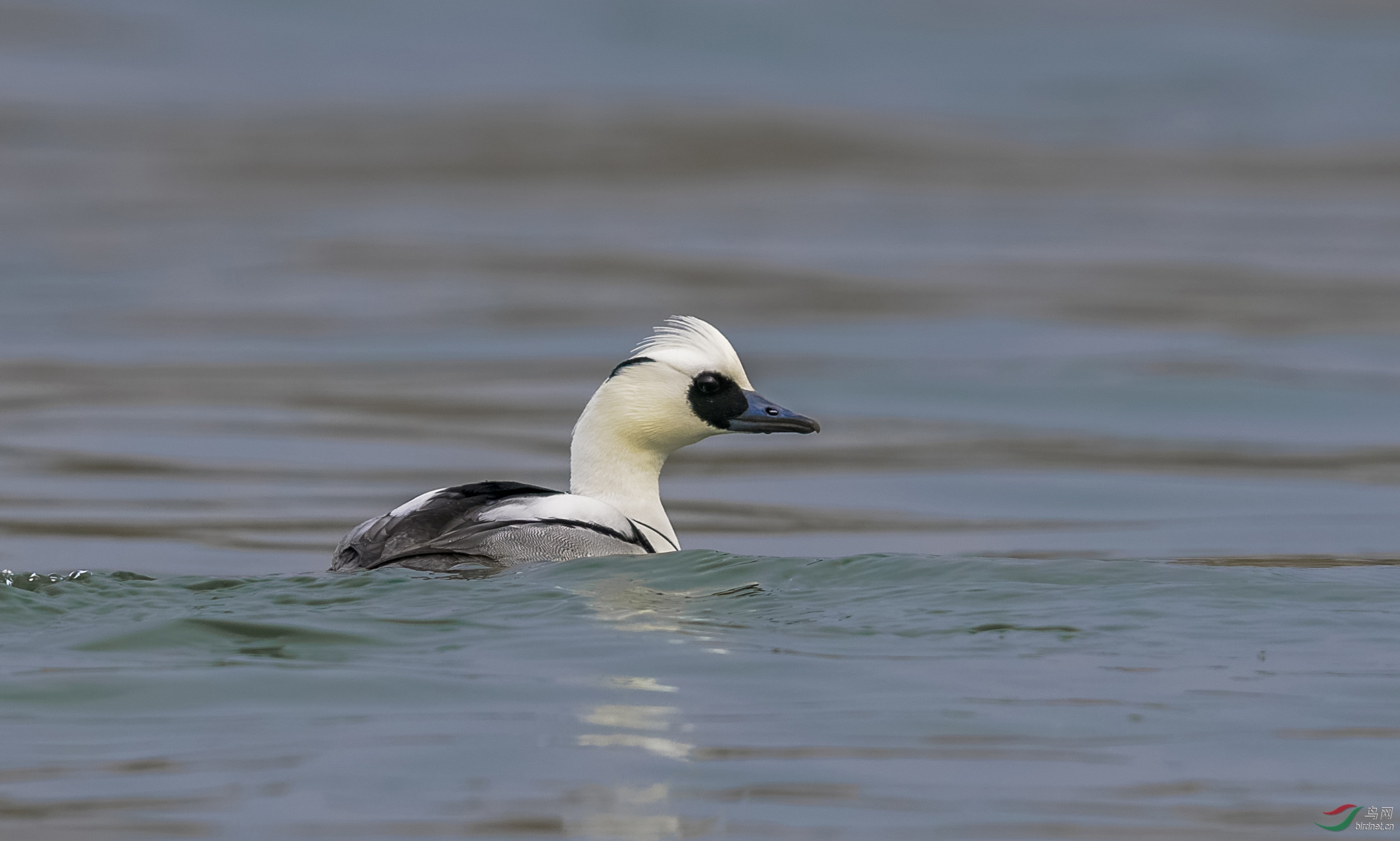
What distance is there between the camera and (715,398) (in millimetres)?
9062

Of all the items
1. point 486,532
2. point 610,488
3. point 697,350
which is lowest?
point 486,532

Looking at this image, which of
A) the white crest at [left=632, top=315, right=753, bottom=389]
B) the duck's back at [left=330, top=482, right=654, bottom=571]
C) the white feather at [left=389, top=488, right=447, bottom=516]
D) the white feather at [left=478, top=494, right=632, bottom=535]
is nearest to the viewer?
the duck's back at [left=330, top=482, right=654, bottom=571]

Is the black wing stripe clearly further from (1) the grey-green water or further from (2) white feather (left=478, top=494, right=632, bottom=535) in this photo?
(1) the grey-green water

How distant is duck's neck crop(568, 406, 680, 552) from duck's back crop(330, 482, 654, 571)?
414 millimetres

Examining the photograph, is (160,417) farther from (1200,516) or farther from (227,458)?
(1200,516)

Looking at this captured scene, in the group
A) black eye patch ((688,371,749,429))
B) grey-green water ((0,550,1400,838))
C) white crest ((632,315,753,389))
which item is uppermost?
white crest ((632,315,753,389))

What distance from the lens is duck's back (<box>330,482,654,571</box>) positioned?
827 centimetres

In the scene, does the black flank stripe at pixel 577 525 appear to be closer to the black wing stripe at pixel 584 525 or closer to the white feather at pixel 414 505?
the black wing stripe at pixel 584 525

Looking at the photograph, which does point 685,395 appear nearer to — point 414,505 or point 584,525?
point 584,525

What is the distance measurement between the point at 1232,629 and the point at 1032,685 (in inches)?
45.4

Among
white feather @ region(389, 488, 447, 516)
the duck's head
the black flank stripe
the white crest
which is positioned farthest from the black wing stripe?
the white crest

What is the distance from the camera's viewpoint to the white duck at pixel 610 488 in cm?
834

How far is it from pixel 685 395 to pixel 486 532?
1155 millimetres

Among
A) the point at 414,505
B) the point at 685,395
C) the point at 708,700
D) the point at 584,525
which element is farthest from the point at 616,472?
the point at 708,700
